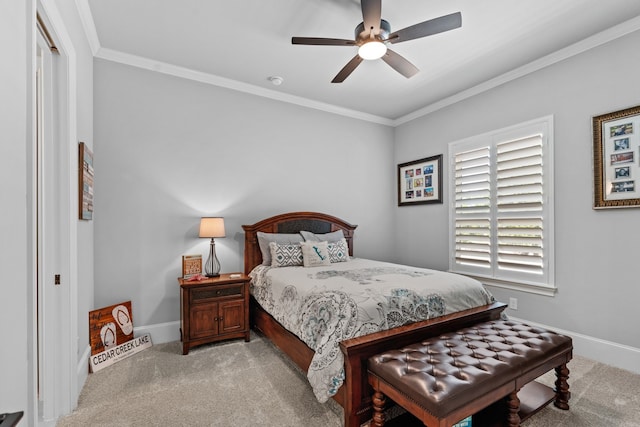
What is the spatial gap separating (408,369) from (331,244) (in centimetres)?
220

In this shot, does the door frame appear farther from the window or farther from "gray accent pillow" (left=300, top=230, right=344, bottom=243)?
the window

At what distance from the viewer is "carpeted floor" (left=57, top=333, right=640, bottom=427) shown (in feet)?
6.40

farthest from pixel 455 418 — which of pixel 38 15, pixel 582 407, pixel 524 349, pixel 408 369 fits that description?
pixel 38 15

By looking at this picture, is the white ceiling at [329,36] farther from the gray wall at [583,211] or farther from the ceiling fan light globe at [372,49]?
the ceiling fan light globe at [372,49]

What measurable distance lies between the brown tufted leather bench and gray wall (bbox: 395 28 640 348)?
1184 mm

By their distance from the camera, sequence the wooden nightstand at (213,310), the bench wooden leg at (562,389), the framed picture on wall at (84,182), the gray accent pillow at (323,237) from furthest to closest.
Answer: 1. the gray accent pillow at (323,237)
2. the wooden nightstand at (213,310)
3. the framed picture on wall at (84,182)
4. the bench wooden leg at (562,389)

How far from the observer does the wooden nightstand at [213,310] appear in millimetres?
2924

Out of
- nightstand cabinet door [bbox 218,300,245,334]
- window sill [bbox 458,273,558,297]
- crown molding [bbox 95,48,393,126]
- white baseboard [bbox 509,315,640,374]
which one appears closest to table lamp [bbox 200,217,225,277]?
nightstand cabinet door [bbox 218,300,245,334]

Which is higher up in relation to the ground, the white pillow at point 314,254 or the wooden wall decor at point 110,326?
the white pillow at point 314,254

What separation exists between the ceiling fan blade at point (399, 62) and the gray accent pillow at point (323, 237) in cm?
206

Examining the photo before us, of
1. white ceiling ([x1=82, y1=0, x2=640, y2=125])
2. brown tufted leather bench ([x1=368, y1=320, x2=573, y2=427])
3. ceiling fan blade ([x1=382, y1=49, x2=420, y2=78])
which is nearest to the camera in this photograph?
brown tufted leather bench ([x1=368, y1=320, x2=573, y2=427])

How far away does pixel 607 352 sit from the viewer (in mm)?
2734

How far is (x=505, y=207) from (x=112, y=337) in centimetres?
425

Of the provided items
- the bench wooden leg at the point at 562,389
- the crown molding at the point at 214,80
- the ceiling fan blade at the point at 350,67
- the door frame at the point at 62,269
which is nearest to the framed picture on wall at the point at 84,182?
the door frame at the point at 62,269
